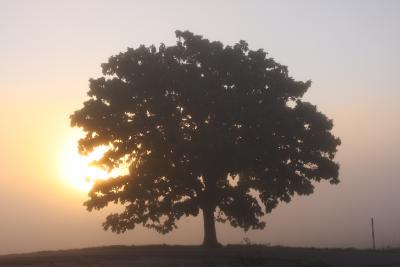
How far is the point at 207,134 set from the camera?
4181cm

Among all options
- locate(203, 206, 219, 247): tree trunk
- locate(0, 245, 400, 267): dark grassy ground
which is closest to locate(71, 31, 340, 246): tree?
locate(203, 206, 219, 247): tree trunk

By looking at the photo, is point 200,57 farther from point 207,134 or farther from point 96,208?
point 96,208

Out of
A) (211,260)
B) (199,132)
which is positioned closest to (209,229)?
(199,132)

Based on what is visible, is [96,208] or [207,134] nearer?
[207,134]

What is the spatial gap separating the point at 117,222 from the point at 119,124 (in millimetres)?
6907

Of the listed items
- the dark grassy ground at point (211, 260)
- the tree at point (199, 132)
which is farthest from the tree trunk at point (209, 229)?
the dark grassy ground at point (211, 260)

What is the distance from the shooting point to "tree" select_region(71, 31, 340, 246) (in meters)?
43.8

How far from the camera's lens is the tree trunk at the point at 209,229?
1726 inches

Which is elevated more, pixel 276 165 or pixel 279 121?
pixel 279 121

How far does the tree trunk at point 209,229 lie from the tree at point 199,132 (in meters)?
0.07

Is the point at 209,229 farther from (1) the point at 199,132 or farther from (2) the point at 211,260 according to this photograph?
(2) the point at 211,260

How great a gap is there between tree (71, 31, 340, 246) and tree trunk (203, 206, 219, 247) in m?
0.07

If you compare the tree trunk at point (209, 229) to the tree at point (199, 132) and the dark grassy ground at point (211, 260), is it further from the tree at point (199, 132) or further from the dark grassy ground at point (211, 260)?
the dark grassy ground at point (211, 260)

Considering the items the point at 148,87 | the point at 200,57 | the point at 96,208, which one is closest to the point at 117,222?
the point at 96,208
